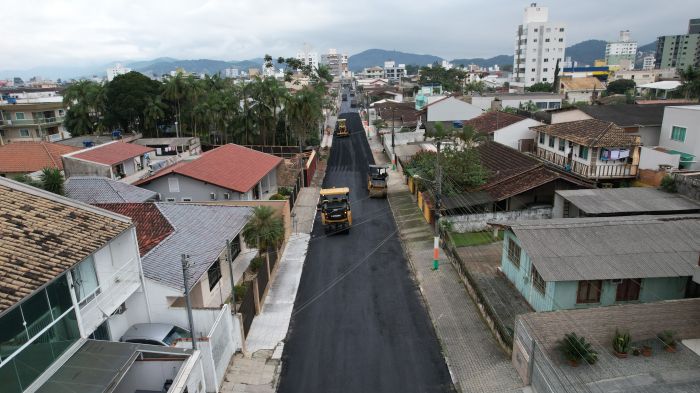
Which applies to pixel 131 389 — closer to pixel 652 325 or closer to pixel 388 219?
pixel 652 325

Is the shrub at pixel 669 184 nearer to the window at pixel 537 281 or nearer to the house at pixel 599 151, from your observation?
the house at pixel 599 151

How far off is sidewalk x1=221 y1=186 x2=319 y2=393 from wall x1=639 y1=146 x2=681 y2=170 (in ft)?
90.6

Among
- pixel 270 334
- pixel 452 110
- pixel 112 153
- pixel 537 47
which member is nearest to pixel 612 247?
pixel 270 334

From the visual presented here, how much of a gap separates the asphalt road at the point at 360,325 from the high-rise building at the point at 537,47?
130m

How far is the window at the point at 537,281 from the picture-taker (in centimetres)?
2083

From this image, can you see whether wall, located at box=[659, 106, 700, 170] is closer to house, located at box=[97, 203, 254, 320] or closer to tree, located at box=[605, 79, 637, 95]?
house, located at box=[97, 203, 254, 320]

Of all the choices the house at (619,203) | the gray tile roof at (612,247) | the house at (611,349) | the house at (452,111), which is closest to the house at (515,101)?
the house at (452,111)

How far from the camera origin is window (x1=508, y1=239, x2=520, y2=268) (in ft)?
77.2

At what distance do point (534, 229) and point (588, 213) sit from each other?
695 cm

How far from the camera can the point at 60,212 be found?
635 inches

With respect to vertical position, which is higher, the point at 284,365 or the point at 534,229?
the point at 534,229

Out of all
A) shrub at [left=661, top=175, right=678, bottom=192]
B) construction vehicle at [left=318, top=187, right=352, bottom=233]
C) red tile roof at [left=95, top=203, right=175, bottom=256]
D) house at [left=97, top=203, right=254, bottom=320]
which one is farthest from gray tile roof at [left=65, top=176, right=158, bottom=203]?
shrub at [left=661, top=175, right=678, bottom=192]

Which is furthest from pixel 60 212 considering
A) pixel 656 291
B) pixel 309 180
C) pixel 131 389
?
pixel 309 180

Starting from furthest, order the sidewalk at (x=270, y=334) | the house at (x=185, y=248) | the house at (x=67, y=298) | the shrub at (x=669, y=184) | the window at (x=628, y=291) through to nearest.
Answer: the shrub at (x=669, y=184), the window at (x=628, y=291), the house at (x=185, y=248), the sidewalk at (x=270, y=334), the house at (x=67, y=298)
